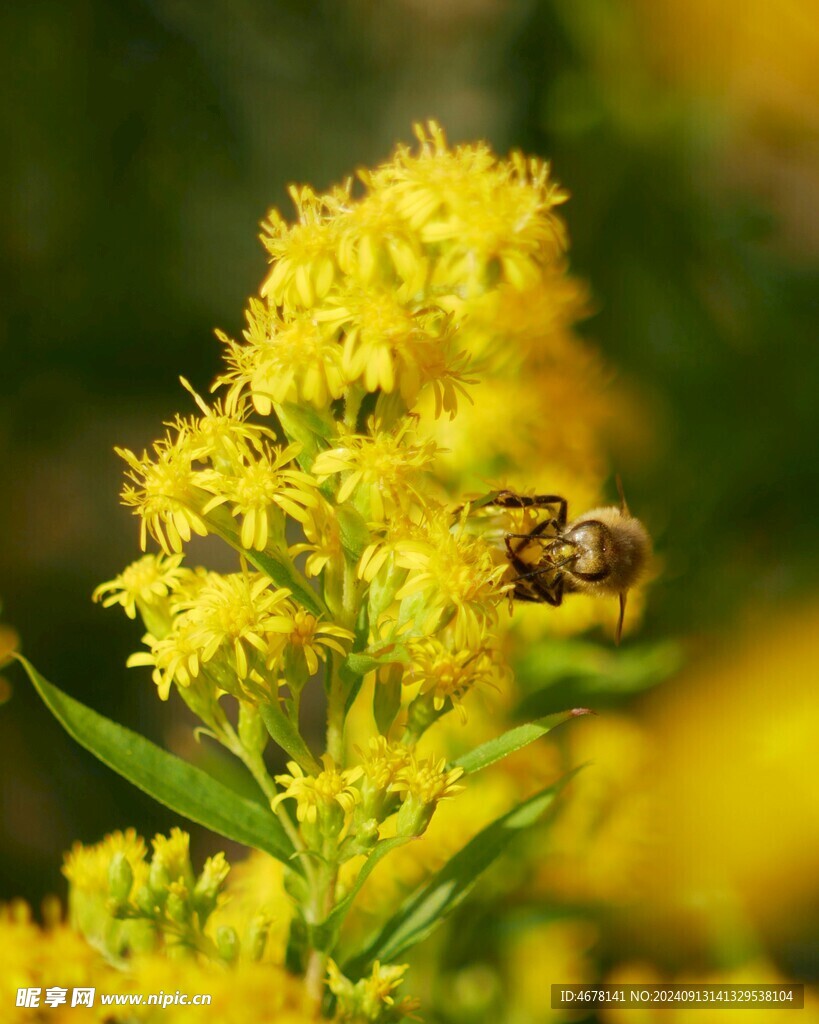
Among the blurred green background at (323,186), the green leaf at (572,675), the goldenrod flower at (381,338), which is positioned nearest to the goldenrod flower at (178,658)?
the goldenrod flower at (381,338)

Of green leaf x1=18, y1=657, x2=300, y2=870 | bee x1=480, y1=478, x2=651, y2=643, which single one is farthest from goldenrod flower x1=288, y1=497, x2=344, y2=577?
bee x1=480, y1=478, x2=651, y2=643

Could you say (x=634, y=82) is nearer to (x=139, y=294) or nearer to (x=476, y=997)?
(x=139, y=294)

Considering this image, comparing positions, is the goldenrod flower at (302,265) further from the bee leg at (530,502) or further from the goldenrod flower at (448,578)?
the bee leg at (530,502)

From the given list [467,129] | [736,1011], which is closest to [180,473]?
[736,1011]

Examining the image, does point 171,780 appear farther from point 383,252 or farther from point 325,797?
point 383,252

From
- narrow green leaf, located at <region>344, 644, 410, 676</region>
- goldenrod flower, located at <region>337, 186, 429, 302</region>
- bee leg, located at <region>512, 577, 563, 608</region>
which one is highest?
goldenrod flower, located at <region>337, 186, 429, 302</region>

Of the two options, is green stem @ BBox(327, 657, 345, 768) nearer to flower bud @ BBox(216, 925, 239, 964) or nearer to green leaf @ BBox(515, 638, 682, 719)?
flower bud @ BBox(216, 925, 239, 964)
